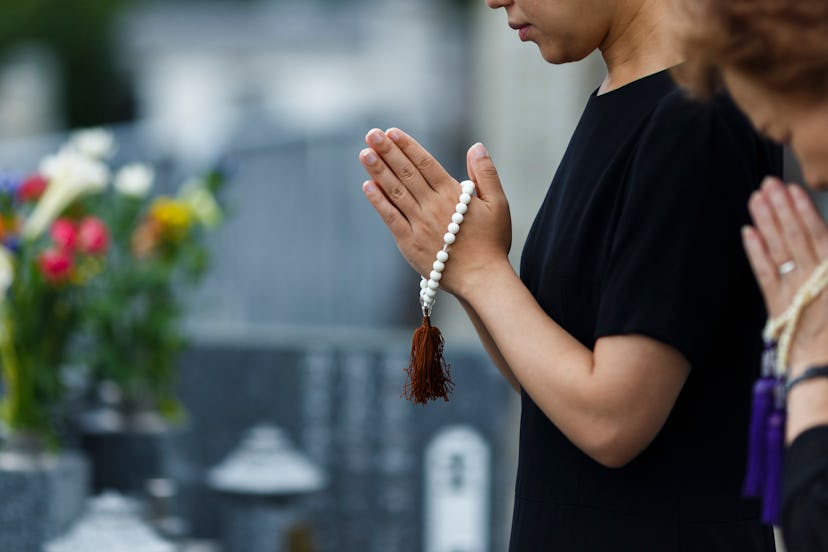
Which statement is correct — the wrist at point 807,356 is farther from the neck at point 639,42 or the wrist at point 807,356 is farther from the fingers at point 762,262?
the neck at point 639,42

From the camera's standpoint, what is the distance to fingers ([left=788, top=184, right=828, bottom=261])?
4.99 feet

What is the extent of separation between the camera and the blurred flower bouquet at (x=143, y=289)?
5664mm

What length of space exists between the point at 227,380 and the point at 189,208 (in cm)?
93

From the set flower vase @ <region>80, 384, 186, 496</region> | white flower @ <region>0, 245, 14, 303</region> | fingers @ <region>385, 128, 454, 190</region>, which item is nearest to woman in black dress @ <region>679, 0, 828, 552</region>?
fingers @ <region>385, 128, 454, 190</region>

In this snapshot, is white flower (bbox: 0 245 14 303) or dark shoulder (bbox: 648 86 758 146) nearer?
dark shoulder (bbox: 648 86 758 146)

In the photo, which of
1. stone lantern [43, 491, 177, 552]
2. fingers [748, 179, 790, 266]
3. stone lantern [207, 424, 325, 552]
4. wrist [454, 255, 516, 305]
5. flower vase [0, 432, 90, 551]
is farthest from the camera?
stone lantern [207, 424, 325, 552]

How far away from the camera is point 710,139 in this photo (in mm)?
1735

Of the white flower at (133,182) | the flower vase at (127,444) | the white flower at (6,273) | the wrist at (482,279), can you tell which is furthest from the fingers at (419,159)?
the flower vase at (127,444)

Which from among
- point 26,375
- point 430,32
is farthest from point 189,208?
point 430,32

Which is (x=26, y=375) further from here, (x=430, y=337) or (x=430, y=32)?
(x=430, y=32)

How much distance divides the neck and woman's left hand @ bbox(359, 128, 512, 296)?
218 millimetres

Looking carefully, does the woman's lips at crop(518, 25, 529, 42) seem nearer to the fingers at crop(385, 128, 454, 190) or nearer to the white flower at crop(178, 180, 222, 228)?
the fingers at crop(385, 128, 454, 190)

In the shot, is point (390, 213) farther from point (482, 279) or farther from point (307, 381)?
point (307, 381)

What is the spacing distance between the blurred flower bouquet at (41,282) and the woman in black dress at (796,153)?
3748mm
